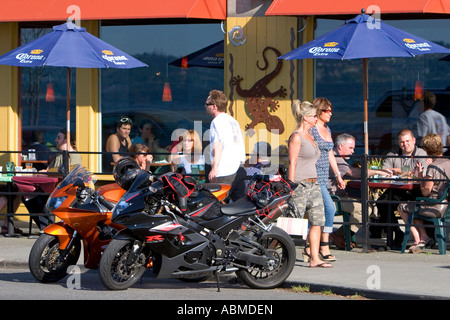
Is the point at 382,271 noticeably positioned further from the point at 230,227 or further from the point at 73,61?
the point at 73,61

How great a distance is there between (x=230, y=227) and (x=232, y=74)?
5332 millimetres

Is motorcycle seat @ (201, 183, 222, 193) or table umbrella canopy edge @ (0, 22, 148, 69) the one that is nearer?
motorcycle seat @ (201, 183, 222, 193)

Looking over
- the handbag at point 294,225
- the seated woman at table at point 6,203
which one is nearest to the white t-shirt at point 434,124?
the handbag at point 294,225

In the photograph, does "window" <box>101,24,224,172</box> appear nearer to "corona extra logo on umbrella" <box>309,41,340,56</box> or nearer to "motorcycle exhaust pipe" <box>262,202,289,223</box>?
"corona extra logo on umbrella" <box>309,41,340,56</box>

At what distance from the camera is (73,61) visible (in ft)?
41.6

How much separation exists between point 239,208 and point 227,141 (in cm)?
173

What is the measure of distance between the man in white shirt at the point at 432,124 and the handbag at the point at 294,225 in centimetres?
519

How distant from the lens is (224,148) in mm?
10984

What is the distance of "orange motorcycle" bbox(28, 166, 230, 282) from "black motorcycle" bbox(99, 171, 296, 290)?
0.45 metres

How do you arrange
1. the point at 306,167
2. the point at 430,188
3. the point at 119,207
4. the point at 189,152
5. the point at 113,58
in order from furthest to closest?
1. the point at 189,152
2. the point at 113,58
3. the point at 430,188
4. the point at 306,167
5. the point at 119,207

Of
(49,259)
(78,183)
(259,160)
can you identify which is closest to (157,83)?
(259,160)

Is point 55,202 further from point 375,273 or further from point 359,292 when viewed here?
point 375,273

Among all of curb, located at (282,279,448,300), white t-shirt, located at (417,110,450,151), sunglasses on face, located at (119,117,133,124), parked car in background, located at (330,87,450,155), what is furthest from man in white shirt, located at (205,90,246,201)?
white t-shirt, located at (417,110,450,151)

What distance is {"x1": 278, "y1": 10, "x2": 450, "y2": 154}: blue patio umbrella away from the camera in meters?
11.6
